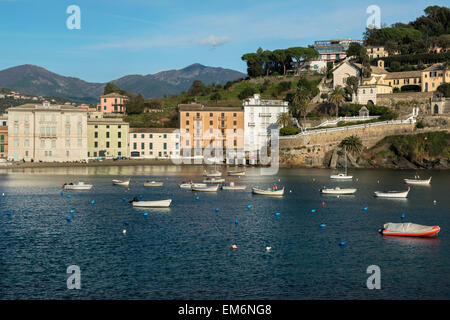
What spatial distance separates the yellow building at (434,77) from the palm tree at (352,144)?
30900mm

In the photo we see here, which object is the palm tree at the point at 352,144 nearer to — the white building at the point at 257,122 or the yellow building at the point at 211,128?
the white building at the point at 257,122

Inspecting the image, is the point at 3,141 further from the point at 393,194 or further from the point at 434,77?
the point at 434,77

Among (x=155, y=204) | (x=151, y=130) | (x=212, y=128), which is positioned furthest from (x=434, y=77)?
(x=155, y=204)

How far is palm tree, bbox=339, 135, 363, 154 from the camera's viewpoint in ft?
398

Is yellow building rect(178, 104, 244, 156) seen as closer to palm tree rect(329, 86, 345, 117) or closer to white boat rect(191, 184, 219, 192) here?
palm tree rect(329, 86, 345, 117)

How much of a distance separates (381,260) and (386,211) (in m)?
24.5

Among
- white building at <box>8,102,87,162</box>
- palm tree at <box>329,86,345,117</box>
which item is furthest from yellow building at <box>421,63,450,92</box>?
white building at <box>8,102,87,162</box>

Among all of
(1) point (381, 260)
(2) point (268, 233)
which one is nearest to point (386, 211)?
(2) point (268, 233)

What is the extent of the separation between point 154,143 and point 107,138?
43.8 feet

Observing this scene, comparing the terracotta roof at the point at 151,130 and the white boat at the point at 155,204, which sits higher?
the terracotta roof at the point at 151,130

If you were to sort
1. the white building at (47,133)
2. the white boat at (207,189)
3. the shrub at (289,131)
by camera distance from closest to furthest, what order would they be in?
the white boat at (207,189), the white building at (47,133), the shrub at (289,131)

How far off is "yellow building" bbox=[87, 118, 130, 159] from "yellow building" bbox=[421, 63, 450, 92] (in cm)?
8431

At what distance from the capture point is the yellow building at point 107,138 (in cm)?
13938

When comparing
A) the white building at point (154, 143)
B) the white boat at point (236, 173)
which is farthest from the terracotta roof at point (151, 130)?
the white boat at point (236, 173)
